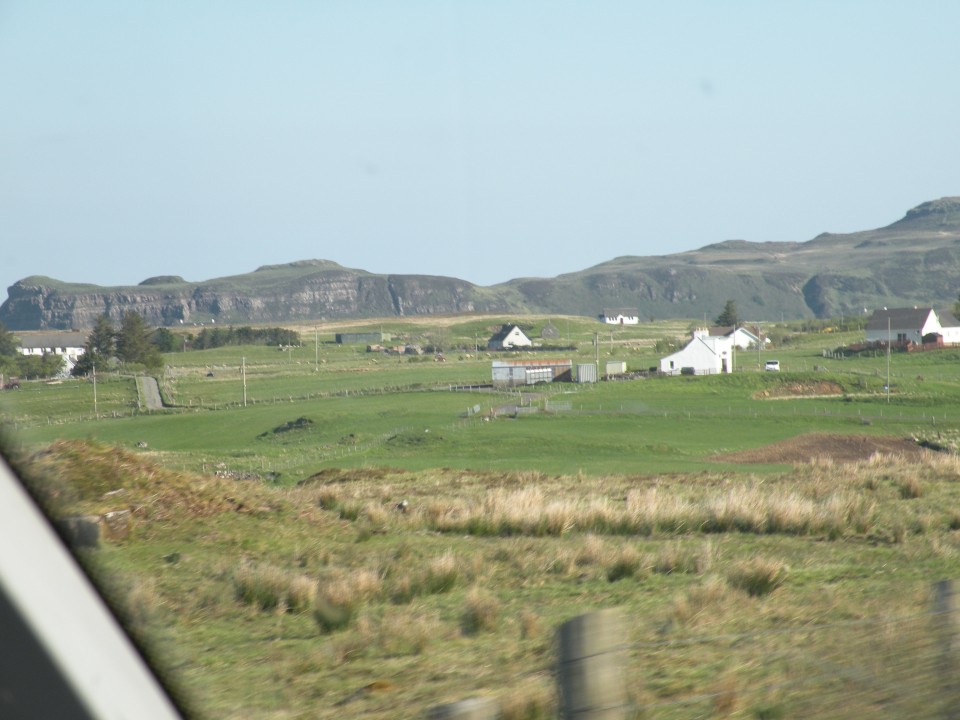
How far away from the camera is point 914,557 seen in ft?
36.6

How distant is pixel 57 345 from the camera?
347 inches

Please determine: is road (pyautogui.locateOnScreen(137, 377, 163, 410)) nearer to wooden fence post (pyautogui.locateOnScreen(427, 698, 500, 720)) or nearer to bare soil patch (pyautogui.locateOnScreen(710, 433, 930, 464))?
wooden fence post (pyautogui.locateOnScreen(427, 698, 500, 720))

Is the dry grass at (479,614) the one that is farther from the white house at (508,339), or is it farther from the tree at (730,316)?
the white house at (508,339)

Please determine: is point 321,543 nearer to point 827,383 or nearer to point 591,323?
point 827,383

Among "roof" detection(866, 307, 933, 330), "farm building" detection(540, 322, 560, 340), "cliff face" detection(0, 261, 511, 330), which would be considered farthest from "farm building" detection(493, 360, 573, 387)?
"farm building" detection(540, 322, 560, 340)

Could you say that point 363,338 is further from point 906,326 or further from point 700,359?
point 906,326

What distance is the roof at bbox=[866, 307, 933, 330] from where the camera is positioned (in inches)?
4026

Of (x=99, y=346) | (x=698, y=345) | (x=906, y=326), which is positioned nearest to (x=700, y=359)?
(x=698, y=345)

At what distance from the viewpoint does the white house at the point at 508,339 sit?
463ft

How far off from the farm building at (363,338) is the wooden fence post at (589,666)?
105 meters

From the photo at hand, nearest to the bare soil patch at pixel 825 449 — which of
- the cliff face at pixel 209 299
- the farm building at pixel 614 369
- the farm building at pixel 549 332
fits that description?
the cliff face at pixel 209 299

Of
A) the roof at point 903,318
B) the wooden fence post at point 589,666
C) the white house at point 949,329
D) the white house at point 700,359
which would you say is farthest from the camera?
the white house at point 949,329

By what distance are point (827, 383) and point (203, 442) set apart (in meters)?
48.8

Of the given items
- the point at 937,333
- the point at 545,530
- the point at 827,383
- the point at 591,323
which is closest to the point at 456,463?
the point at 545,530
